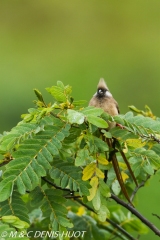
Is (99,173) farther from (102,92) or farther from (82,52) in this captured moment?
(82,52)

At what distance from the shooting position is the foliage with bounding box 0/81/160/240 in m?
1.74

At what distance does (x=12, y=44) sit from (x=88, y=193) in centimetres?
987

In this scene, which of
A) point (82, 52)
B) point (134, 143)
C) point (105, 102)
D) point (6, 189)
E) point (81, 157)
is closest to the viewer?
point (6, 189)

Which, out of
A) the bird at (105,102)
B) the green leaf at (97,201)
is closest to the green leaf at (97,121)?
the green leaf at (97,201)

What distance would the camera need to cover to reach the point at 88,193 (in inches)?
71.9

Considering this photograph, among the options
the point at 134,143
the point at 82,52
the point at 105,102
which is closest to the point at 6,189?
the point at 134,143

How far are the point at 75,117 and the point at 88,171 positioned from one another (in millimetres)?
203

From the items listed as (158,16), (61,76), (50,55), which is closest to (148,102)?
(61,76)

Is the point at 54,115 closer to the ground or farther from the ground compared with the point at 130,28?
closer to the ground

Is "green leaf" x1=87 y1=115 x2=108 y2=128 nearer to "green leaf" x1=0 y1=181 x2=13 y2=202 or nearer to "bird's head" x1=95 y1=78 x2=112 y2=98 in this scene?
"green leaf" x1=0 y1=181 x2=13 y2=202

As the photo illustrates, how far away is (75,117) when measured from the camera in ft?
5.72

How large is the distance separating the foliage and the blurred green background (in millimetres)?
3369

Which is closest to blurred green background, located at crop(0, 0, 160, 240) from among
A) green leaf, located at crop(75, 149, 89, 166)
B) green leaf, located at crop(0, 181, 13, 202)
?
green leaf, located at crop(75, 149, 89, 166)

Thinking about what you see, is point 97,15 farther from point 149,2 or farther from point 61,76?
point 61,76
